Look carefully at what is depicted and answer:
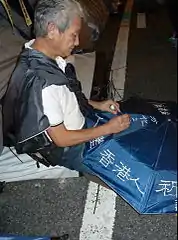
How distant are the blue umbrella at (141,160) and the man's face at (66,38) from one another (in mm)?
523

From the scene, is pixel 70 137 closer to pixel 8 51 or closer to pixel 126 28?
pixel 8 51

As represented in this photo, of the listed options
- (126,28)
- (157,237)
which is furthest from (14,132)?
(126,28)

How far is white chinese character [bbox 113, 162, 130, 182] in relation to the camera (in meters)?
2.08

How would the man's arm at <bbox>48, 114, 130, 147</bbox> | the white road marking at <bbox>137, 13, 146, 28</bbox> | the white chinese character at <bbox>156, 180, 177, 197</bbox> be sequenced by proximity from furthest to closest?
the white road marking at <bbox>137, 13, 146, 28</bbox>
the man's arm at <bbox>48, 114, 130, 147</bbox>
the white chinese character at <bbox>156, 180, 177, 197</bbox>

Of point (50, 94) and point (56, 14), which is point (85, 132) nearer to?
point (50, 94)

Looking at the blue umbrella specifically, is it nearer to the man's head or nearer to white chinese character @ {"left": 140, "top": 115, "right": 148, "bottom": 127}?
white chinese character @ {"left": 140, "top": 115, "right": 148, "bottom": 127}

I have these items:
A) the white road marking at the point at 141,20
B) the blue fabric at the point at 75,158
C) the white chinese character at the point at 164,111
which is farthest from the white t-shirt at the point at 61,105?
the white road marking at the point at 141,20

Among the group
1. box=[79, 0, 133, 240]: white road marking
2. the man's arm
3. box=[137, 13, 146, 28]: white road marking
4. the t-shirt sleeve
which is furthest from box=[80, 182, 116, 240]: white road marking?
box=[137, 13, 146, 28]: white road marking

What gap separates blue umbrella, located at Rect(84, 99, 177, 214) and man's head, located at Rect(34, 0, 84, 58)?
0.55 metres

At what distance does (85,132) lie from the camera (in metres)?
2.13

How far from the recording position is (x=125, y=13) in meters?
4.88

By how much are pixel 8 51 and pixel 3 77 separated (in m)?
0.23

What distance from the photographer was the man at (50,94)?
1944 millimetres

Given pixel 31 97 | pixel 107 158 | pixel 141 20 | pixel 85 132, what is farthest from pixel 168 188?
pixel 141 20
